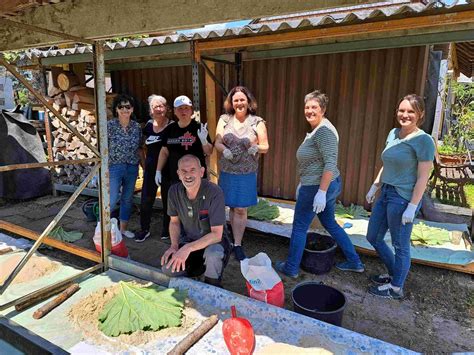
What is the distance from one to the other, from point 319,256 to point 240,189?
1.01 meters

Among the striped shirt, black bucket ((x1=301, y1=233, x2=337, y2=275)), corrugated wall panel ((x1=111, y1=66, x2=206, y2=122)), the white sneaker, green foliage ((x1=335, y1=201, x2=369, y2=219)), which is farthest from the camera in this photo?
corrugated wall panel ((x1=111, y1=66, x2=206, y2=122))

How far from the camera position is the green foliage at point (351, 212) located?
452 cm

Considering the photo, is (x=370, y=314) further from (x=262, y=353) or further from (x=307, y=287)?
(x=262, y=353)

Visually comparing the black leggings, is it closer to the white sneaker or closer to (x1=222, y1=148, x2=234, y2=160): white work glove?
the white sneaker

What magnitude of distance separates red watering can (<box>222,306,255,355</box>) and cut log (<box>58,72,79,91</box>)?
18.0ft

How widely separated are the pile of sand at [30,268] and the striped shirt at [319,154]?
8.20ft

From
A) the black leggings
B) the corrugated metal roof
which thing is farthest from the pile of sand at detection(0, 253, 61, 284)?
the corrugated metal roof

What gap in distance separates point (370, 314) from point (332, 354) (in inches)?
37.8

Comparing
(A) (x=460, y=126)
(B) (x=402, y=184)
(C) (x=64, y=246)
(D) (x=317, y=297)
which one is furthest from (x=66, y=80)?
(A) (x=460, y=126)

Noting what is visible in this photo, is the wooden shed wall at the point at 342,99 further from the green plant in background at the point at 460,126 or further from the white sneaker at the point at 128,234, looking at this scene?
the green plant in background at the point at 460,126

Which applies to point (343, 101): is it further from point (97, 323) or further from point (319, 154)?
point (97, 323)

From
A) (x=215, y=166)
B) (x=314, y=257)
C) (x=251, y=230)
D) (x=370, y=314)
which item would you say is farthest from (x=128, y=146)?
(x=370, y=314)

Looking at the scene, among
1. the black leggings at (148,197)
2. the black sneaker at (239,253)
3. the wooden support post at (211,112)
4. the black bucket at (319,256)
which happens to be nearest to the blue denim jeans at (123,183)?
the black leggings at (148,197)

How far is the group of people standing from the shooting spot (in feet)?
8.41
